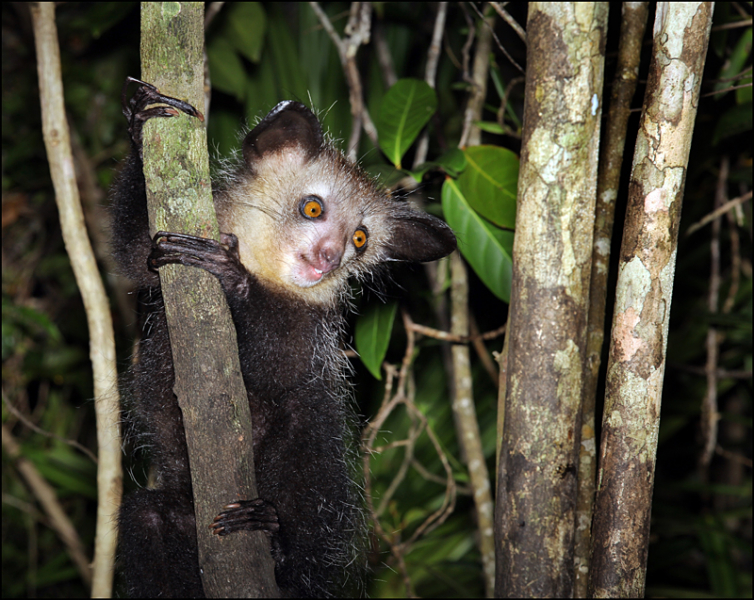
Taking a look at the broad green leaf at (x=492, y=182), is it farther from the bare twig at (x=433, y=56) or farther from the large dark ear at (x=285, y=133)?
the large dark ear at (x=285, y=133)

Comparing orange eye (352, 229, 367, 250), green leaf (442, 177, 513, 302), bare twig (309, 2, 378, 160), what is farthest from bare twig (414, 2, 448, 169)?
orange eye (352, 229, 367, 250)

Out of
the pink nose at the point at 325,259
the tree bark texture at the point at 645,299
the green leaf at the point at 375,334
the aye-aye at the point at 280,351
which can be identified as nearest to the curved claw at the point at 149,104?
the aye-aye at the point at 280,351

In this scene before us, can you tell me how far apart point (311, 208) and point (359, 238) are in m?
0.29

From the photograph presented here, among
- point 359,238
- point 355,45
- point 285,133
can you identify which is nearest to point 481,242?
point 359,238

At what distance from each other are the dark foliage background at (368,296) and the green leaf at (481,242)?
315 millimetres

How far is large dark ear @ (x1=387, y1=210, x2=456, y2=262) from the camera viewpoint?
99.6 inches

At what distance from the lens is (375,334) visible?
285 cm

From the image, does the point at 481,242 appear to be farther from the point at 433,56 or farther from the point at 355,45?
the point at 355,45

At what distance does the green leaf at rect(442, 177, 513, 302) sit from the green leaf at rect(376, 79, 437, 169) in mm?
272

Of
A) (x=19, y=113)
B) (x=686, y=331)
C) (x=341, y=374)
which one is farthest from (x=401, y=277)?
(x=19, y=113)

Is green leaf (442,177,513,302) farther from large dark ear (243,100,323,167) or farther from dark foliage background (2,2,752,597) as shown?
large dark ear (243,100,323,167)

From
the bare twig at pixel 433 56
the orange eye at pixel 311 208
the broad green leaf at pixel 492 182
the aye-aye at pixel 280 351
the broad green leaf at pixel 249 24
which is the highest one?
the broad green leaf at pixel 249 24

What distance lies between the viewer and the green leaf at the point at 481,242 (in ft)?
8.54

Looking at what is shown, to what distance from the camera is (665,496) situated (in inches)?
184
